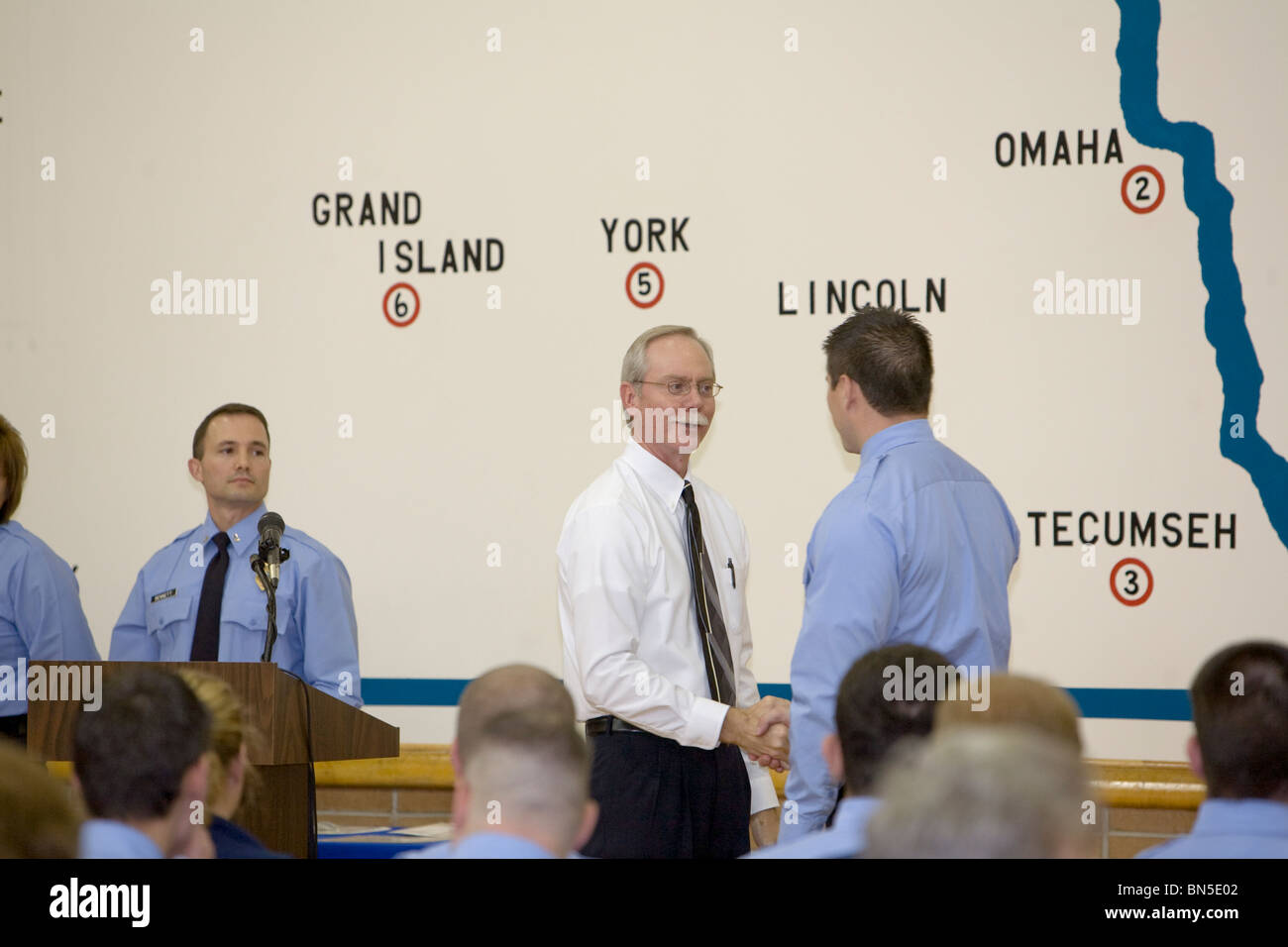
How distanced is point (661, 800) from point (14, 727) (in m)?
1.81

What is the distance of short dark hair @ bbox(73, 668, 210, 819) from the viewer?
5.79 ft

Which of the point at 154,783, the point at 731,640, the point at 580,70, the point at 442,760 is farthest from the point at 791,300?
the point at 154,783

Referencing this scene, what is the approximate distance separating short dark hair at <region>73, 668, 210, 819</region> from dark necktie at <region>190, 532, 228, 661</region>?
162 centimetres

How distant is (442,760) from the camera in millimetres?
4281

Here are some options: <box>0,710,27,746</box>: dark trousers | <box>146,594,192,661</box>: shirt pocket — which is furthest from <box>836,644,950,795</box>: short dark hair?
<box>0,710,27,746</box>: dark trousers

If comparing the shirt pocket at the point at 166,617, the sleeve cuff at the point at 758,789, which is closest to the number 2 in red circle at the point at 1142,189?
the sleeve cuff at the point at 758,789

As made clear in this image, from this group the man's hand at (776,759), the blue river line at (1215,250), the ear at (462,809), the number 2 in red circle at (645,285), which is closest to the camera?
the ear at (462,809)

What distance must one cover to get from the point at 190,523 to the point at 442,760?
1235mm

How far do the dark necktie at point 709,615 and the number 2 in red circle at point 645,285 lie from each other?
4.44 ft

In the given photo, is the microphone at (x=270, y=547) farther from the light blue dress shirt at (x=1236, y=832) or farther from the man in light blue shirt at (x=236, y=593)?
the light blue dress shirt at (x=1236, y=832)

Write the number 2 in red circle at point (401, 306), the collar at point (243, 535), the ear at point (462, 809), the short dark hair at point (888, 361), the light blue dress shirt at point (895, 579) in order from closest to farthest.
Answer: the ear at point (462, 809) → the light blue dress shirt at point (895, 579) → the short dark hair at point (888, 361) → the collar at point (243, 535) → the number 2 in red circle at point (401, 306)

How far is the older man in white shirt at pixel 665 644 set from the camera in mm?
2752

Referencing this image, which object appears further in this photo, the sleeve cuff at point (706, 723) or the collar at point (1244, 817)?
the sleeve cuff at point (706, 723)
